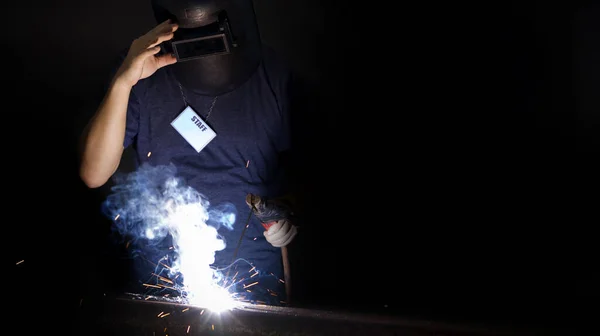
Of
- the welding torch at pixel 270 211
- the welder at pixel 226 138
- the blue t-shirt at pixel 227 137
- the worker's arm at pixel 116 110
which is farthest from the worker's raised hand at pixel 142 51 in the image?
the welding torch at pixel 270 211

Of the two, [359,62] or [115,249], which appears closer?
[359,62]

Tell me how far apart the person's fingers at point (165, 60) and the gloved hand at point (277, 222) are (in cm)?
72

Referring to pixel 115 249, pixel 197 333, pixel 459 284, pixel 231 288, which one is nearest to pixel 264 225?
pixel 231 288

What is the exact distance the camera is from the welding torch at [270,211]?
1.53 metres

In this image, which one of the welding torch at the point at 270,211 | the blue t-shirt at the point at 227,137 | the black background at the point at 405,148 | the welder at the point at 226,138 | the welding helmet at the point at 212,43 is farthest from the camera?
the black background at the point at 405,148

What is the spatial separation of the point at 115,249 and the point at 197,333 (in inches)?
80.9

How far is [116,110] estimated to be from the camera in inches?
60.9

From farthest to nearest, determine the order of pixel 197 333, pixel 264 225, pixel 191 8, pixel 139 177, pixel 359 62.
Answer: pixel 359 62 < pixel 139 177 < pixel 264 225 < pixel 191 8 < pixel 197 333

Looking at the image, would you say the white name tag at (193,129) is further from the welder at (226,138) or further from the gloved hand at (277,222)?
the gloved hand at (277,222)

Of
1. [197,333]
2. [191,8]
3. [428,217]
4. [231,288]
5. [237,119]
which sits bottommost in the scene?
[428,217]

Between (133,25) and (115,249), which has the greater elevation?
(133,25)

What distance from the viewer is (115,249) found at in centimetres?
290

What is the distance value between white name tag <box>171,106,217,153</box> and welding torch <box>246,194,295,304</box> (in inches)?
15.4

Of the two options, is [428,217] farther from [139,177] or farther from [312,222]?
[139,177]
